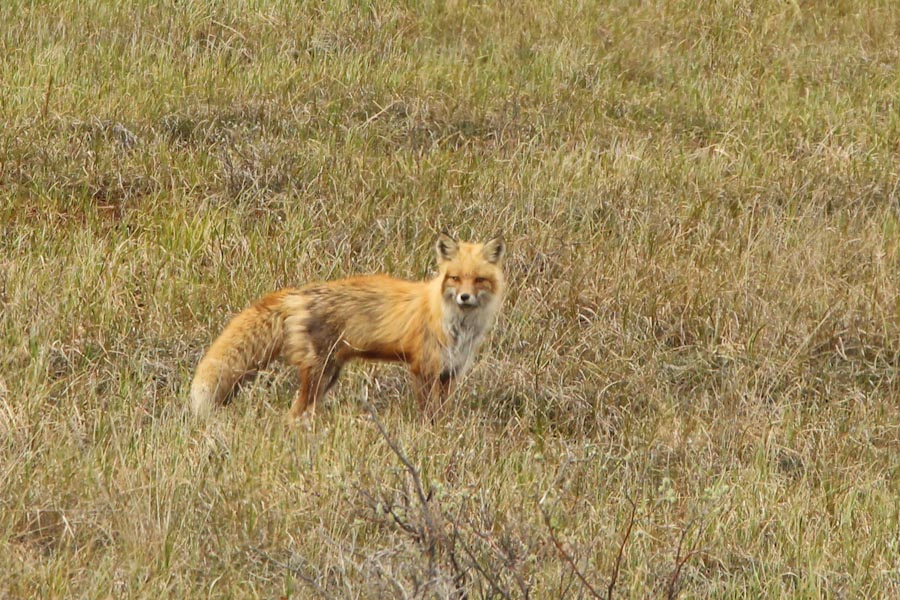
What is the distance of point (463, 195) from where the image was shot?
356 inches

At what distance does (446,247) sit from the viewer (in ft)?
23.6

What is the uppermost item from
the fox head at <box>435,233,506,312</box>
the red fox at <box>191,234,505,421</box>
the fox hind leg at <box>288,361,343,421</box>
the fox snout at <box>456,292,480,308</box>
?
the fox head at <box>435,233,506,312</box>

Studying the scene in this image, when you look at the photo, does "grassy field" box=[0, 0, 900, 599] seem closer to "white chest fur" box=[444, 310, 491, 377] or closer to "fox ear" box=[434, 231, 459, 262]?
"white chest fur" box=[444, 310, 491, 377]

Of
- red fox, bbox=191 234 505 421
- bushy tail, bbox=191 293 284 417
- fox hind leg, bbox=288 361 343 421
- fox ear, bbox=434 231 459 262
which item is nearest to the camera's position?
bushy tail, bbox=191 293 284 417

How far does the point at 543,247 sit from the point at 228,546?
4.13m

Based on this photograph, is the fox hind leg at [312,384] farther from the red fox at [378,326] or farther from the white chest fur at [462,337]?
the white chest fur at [462,337]

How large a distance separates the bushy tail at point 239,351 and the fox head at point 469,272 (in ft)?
3.08

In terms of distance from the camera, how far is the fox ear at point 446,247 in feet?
23.4

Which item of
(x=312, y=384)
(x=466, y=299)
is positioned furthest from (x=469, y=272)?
(x=312, y=384)

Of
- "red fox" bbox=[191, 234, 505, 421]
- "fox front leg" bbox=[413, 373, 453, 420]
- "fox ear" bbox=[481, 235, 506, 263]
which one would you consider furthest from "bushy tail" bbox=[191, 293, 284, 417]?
"fox ear" bbox=[481, 235, 506, 263]

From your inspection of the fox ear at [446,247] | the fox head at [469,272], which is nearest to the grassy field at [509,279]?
the fox head at [469,272]

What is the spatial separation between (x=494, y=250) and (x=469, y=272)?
29cm

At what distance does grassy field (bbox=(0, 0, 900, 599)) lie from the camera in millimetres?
4898

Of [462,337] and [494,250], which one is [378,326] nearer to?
[462,337]
